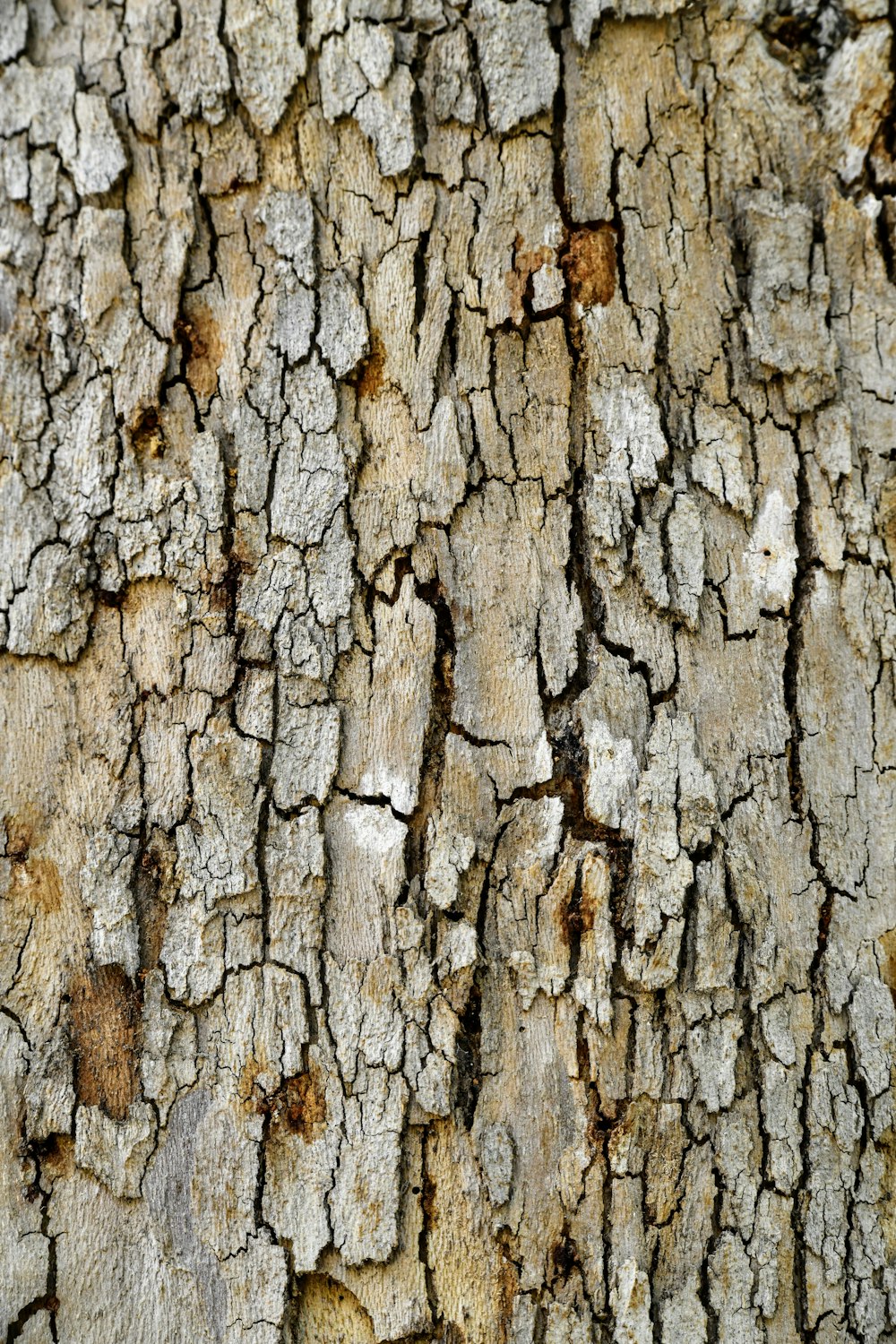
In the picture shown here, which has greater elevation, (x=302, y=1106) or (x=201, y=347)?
(x=201, y=347)

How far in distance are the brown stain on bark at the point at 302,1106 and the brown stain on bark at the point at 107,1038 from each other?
0.21 metres

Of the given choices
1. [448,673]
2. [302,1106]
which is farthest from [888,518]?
[302,1106]

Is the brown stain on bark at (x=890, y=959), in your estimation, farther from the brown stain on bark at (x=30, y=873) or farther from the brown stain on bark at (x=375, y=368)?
the brown stain on bark at (x=30, y=873)

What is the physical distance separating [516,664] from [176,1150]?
0.86 metres

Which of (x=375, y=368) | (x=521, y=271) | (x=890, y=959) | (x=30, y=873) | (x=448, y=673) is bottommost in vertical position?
(x=890, y=959)

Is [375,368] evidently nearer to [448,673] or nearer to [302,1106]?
[448,673]

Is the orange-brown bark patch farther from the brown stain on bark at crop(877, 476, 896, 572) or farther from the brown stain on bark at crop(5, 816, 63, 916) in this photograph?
the brown stain on bark at crop(877, 476, 896, 572)

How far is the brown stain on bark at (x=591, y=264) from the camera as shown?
1404mm

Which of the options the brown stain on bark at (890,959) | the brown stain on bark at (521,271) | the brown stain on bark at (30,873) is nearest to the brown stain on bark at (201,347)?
the brown stain on bark at (521,271)

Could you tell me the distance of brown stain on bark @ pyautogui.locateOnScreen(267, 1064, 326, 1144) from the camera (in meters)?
1.30

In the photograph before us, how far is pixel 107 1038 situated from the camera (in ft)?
4.44

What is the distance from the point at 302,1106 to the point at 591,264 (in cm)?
132

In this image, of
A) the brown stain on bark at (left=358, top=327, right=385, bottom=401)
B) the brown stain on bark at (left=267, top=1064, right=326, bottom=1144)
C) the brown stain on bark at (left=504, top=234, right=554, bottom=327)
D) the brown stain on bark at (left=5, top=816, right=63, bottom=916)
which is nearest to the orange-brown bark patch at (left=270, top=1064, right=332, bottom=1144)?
the brown stain on bark at (left=267, top=1064, right=326, bottom=1144)

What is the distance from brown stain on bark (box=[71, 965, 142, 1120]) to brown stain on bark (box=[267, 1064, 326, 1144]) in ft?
0.70
